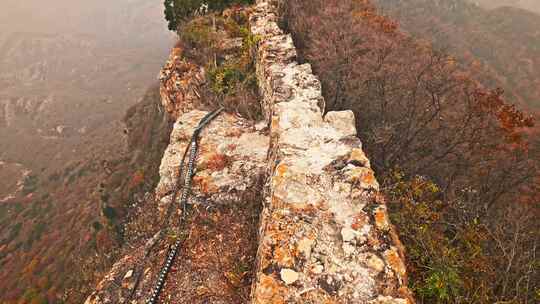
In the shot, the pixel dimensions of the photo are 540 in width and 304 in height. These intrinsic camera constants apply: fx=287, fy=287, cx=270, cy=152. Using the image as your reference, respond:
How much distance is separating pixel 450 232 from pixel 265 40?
34.7ft

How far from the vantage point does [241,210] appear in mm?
8812

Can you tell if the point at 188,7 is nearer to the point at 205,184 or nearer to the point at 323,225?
the point at 205,184

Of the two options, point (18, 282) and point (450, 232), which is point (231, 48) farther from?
point (18, 282)

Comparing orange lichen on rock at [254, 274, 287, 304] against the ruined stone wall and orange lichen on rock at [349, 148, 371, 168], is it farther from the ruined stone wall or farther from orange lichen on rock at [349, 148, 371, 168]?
orange lichen on rock at [349, 148, 371, 168]

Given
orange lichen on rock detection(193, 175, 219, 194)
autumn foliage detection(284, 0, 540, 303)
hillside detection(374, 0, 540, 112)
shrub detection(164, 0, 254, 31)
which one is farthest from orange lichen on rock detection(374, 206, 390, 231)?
hillside detection(374, 0, 540, 112)

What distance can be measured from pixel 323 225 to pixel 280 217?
95cm

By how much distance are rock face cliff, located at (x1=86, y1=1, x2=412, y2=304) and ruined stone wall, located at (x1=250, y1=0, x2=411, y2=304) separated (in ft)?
0.07

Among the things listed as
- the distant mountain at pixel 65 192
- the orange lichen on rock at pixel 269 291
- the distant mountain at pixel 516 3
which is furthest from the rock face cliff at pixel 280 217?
the distant mountain at pixel 516 3

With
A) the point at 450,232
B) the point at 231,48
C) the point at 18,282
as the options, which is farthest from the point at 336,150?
the point at 18,282

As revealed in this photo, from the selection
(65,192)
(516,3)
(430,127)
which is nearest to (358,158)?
(430,127)

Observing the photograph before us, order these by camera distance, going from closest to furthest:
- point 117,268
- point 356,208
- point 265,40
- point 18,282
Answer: point 356,208, point 117,268, point 265,40, point 18,282

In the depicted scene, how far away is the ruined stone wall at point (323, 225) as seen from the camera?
17.5 ft

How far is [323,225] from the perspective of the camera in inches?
244

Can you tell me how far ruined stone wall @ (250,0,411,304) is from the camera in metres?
5.32
